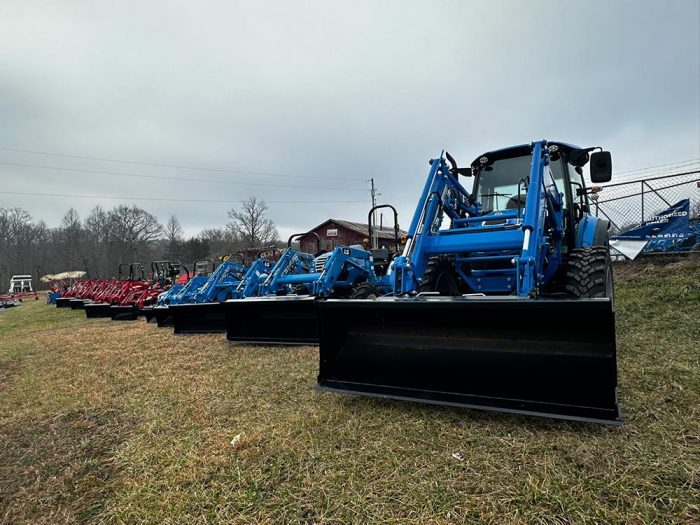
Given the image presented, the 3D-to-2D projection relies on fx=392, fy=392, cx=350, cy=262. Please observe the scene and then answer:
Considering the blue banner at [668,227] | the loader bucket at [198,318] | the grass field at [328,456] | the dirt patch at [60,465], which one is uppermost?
the blue banner at [668,227]

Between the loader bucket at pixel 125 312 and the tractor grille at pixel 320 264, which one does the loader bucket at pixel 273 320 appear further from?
the loader bucket at pixel 125 312

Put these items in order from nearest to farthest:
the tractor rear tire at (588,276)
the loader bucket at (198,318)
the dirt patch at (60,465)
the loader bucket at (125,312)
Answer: the dirt patch at (60,465) → the tractor rear tire at (588,276) → the loader bucket at (198,318) → the loader bucket at (125,312)

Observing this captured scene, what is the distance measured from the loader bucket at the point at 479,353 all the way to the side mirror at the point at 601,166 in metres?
2.03

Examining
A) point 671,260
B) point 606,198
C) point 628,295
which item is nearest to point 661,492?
point 628,295

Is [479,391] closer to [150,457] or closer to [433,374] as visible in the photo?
[433,374]

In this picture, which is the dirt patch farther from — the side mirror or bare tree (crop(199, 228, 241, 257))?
bare tree (crop(199, 228, 241, 257))

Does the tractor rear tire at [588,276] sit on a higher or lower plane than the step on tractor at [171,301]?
higher

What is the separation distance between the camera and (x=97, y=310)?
11.9 metres

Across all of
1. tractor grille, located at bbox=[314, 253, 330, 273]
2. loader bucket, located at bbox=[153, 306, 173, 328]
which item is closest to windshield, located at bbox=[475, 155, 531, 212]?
tractor grille, located at bbox=[314, 253, 330, 273]

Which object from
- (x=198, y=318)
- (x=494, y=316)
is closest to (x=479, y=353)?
(x=494, y=316)

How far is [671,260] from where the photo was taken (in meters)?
7.84

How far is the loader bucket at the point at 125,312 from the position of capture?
1071cm

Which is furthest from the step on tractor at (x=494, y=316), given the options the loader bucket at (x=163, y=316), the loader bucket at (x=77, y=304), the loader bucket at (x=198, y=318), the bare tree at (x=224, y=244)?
the bare tree at (x=224, y=244)

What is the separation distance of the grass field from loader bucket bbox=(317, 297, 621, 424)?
182mm
